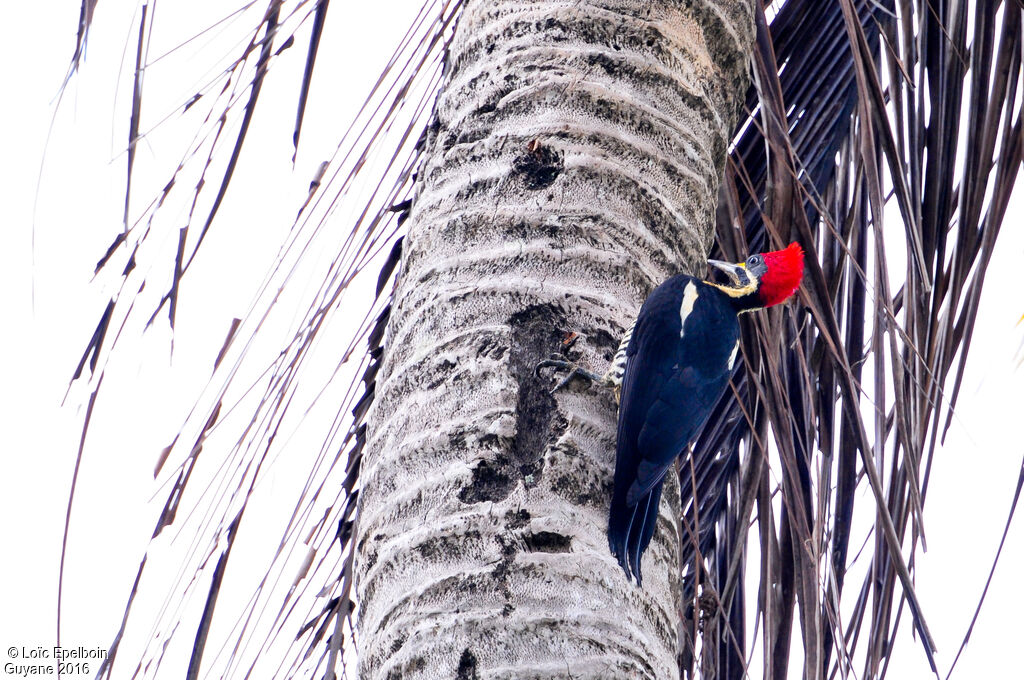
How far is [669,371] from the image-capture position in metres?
2.47

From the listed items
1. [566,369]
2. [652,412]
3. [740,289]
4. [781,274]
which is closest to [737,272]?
[740,289]

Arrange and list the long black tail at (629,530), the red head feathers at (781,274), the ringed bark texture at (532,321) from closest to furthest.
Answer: the ringed bark texture at (532,321) < the long black tail at (629,530) < the red head feathers at (781,274)

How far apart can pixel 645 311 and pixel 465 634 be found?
86cm

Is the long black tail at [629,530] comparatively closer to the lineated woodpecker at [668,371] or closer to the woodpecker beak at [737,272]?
the lineated woodpecker at [668,371]

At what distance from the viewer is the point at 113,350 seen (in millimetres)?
2227

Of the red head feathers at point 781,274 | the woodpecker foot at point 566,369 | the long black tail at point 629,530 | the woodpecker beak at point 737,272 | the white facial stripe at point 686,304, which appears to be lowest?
the long black tail at point 629,530

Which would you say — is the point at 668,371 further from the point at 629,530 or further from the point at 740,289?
the point at 629,530

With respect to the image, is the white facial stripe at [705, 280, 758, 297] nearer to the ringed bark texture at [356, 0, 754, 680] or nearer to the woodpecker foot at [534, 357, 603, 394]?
the ringed bark texture at [356, 0, 754, 680]

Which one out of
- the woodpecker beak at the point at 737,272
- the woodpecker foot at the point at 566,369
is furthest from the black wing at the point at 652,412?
the woodpecker beak at the point at 737,272

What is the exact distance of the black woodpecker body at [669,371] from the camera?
189cm

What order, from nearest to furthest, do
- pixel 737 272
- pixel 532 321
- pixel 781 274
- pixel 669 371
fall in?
pixel 532 321, pixel 669 371, pixel 781 274, pixel 737 272

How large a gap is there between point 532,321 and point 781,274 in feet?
3.17

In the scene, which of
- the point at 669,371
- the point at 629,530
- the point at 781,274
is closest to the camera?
the point at 629,530

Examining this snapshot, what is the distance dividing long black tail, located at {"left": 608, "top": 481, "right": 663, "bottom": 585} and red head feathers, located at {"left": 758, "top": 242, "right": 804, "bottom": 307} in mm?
852
